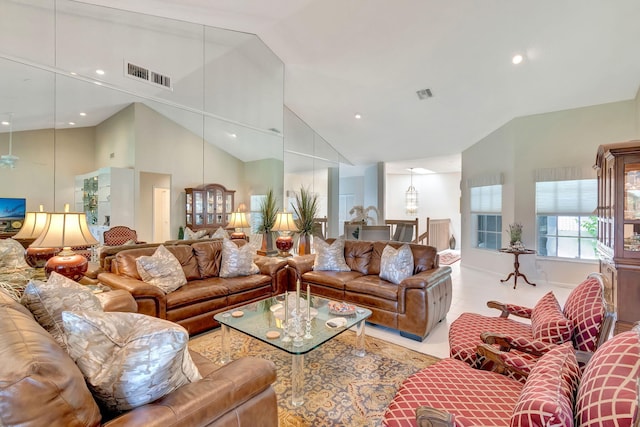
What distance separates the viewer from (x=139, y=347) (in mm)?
1044

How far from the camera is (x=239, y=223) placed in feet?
16.8

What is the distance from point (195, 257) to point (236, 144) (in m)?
2.24

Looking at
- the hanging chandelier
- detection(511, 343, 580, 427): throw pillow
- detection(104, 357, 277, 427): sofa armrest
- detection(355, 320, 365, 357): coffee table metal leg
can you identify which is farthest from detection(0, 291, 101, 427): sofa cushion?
the hanging chandelier

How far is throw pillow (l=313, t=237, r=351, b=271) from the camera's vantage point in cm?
389

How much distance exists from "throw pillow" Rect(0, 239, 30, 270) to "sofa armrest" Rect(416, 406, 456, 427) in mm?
3923

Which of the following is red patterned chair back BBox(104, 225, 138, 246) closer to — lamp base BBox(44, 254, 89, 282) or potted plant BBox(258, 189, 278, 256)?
lamp base BBox(44, 254, 89, 282)

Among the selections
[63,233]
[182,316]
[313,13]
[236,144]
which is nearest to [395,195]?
[236,144]

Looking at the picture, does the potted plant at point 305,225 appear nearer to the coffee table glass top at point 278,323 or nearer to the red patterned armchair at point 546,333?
the coffee table glass top at point 278,323

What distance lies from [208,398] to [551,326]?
5.89ft

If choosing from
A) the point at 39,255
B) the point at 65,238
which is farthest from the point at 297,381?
the point at 39,255

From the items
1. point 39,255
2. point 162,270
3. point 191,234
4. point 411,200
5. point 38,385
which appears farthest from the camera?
point 411,200

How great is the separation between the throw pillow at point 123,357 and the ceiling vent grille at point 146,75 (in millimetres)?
4003

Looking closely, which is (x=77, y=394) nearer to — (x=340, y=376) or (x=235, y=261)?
(x=340, y=376)

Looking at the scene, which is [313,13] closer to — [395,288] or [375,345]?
[395,288]
